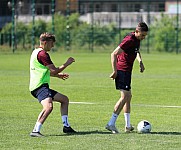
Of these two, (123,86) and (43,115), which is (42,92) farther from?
(123,86)

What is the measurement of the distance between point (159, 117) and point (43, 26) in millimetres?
49181

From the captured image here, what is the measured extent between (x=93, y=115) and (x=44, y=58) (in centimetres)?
359

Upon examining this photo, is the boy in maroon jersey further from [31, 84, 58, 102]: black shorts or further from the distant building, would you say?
the distant building

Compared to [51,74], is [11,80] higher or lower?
lower

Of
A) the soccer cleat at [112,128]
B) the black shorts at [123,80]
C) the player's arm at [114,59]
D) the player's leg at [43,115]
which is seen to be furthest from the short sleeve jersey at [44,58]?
the soccer cleat at [112,128]

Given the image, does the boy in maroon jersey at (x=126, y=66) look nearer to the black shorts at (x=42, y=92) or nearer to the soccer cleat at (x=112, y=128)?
the soccer cleat at (x=112, y=128)

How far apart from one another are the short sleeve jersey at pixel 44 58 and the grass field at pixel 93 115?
132cm

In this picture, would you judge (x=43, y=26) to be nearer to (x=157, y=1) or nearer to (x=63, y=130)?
(x=157, y=1)

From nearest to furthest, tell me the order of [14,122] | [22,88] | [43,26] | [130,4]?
[14,122], [22,88], [43,26], [130,4]

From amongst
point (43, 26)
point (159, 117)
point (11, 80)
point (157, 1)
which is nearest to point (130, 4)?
point (157, 1)

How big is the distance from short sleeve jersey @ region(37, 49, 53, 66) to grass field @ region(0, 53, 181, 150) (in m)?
1.32

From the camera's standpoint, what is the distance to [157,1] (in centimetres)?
8419

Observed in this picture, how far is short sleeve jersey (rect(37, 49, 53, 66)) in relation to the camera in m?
12.2

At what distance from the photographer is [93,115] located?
15445mm
